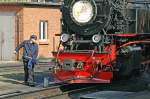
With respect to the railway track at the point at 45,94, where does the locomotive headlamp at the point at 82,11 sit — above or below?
above

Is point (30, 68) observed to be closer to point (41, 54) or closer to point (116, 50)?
point (116, 50)

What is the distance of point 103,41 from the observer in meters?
13.8

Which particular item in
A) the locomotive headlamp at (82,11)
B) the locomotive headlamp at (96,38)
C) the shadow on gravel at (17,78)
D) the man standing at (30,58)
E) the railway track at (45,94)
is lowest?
the railway track at (45,94)

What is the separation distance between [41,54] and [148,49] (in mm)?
16278

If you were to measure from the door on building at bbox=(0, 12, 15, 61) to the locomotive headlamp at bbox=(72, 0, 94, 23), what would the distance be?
1496 cm

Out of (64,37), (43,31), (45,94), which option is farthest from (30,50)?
(43,31)

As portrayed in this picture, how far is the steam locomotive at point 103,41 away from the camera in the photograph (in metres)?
13.7

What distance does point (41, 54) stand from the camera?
30.1m

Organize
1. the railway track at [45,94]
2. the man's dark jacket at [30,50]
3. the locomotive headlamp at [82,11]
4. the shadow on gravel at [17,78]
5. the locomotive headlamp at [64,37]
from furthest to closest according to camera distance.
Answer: the shadow on gravel at [17,78], the man's dark jacket at [30,50], the locomotive headlamp at [64,37], the locomotive headlamp at [82,11], the railway track at [45,94]

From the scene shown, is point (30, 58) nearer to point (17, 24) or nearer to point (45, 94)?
point (45, 94)

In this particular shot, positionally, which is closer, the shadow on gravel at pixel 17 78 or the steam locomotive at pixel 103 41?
the steam locomotive at pixel 103 41

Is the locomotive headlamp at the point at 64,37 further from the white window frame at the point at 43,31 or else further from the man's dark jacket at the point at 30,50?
the white window frame at the point at 43,31

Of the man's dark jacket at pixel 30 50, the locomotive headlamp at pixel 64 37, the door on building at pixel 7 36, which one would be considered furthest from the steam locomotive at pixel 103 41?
the door on building at pixel 7 36

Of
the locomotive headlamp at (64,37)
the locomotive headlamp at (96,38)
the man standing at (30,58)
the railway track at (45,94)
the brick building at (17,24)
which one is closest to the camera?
the railway track at (45,94)
